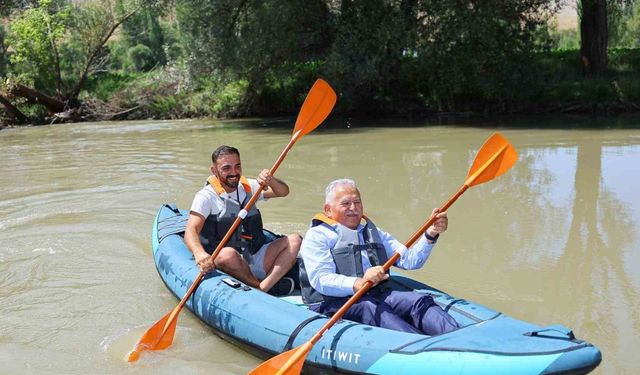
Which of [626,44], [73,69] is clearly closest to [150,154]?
[73,69]

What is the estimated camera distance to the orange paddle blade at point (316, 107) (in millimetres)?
4660

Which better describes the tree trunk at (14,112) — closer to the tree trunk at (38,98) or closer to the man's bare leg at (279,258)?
the tree trunk at (38,98)

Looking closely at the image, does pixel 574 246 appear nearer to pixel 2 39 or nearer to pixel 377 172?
pixel 377 172

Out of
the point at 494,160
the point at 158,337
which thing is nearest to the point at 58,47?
the point at 158,337

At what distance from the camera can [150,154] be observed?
10969 mm

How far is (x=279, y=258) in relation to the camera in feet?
13.3

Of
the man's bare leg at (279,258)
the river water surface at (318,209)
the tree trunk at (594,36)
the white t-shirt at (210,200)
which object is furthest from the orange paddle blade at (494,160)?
the tree trunk at (594,36)

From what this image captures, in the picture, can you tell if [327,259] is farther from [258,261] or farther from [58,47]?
[58,47]

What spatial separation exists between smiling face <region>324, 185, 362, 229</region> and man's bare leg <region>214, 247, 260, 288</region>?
0.86 meters

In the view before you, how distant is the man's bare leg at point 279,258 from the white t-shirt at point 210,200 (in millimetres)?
353

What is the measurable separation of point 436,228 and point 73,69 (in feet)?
60.0

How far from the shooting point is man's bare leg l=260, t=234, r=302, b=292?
4.00m

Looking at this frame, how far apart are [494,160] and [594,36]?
13.0 metres

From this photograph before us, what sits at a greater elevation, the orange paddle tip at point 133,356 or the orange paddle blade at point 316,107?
the orange paddle blade at point 316,107
